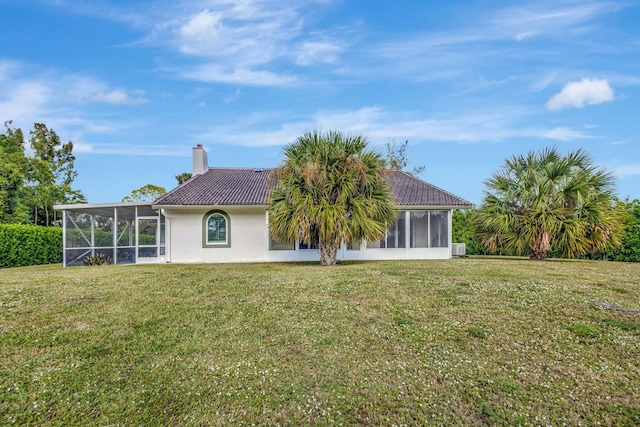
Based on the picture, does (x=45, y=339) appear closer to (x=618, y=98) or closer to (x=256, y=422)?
(x=256, y=422)

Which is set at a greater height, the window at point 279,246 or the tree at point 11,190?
the tree at point 11,190

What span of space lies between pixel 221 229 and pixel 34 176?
2256 cm

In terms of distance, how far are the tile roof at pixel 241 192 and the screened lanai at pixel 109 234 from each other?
2.01m

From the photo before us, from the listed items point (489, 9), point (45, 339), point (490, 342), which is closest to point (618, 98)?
point (489, 9)

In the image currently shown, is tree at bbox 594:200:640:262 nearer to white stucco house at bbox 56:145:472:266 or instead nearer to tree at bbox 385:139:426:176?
white stucco house at bbox 56:145:472:266

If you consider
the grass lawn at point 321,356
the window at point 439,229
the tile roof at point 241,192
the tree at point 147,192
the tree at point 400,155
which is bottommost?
the grass lawn at point 321,356

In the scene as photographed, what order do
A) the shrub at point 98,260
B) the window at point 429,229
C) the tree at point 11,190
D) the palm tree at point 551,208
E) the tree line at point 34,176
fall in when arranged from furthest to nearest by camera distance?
the tree line at point 34,176
the tree at point 11,190
the window at point 429,229
the shrub at point 98,260
the palm tree at point 551,208

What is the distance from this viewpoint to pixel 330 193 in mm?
12578

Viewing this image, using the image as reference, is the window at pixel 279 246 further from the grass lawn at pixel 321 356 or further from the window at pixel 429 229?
the grass lawn at pixel 321 356

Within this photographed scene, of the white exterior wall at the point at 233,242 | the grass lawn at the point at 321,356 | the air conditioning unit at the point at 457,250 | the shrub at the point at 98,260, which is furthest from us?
the air conditioning unit at the point at 457,250

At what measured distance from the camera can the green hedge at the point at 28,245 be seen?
17.2 meters

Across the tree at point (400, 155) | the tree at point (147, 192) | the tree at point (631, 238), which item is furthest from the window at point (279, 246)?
the tree at point (147, 192)

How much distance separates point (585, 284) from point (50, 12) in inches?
728

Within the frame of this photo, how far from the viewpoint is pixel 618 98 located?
13.1 m
